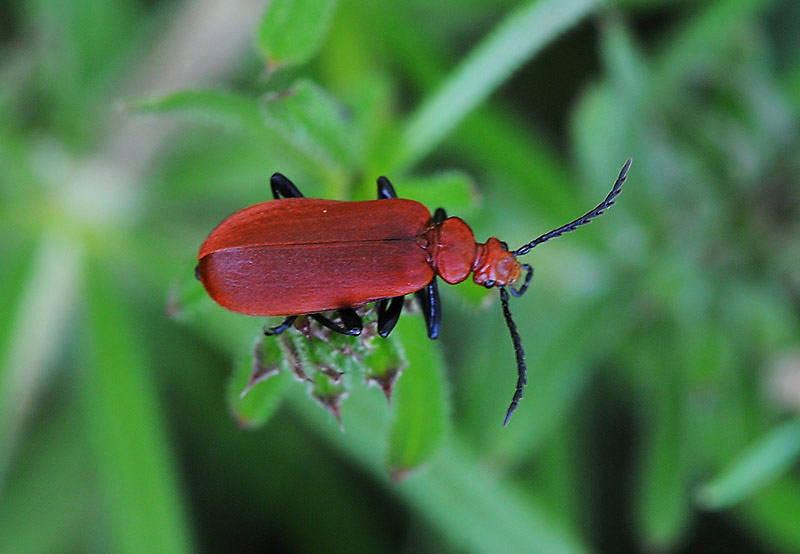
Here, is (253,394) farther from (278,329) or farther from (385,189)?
(385,189)

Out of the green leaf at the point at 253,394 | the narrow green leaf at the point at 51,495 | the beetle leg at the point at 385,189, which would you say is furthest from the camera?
the narrow green leaf at the point at 51,495

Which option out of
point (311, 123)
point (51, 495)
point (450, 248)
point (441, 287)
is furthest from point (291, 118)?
point (51, 495)

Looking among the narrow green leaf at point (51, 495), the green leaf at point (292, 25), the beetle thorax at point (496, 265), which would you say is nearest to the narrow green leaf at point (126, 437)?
the narrow green leaf at point (51, 495)

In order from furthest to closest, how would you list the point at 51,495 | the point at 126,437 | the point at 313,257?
the point at 51,495
the point at 126,437
the point at 313,257

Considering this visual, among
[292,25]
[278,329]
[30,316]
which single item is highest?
[30,316]

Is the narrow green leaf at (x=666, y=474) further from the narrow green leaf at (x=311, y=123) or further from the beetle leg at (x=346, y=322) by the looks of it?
the narrow green leaf at (x=311, y=123)

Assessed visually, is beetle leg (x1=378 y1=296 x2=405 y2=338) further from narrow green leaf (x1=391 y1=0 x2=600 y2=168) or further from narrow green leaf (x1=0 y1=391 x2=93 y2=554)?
narrow green leaf (x1=0 y1=391 x2=93 y2=554)

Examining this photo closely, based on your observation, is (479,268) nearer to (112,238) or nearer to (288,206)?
(288,206)
